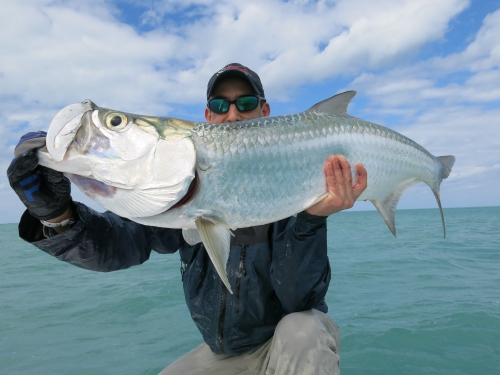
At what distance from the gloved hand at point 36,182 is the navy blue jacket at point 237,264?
22 centimetres

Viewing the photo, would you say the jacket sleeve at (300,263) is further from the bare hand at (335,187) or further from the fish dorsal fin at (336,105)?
the fish dorsal fin at (336,105)

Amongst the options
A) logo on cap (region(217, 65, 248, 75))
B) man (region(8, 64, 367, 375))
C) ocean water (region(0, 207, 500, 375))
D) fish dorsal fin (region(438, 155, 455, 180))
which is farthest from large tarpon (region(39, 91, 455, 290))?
ocean water (region(0, 207, 500, 375))

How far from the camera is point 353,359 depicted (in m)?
4.42

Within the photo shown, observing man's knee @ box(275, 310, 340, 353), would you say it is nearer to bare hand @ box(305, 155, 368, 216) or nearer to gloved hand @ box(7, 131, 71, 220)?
bare hand @ box(305, 155, 368, 216)

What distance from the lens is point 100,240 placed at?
2.62 meters

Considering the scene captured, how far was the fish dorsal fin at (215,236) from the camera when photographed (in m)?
2.00

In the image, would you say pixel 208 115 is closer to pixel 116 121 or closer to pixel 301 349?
pixel 116 121

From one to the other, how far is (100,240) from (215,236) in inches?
39.9

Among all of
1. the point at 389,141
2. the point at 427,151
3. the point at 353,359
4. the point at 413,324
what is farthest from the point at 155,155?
the point at 413,324

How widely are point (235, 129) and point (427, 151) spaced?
1.86 meters

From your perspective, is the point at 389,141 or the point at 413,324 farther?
the point at 413,324

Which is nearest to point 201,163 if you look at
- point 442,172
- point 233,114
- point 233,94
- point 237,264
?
point 237,264

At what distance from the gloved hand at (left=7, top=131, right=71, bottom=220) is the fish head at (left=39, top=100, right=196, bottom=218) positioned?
83mm

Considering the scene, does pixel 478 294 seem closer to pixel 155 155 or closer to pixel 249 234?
pixel 249 234
